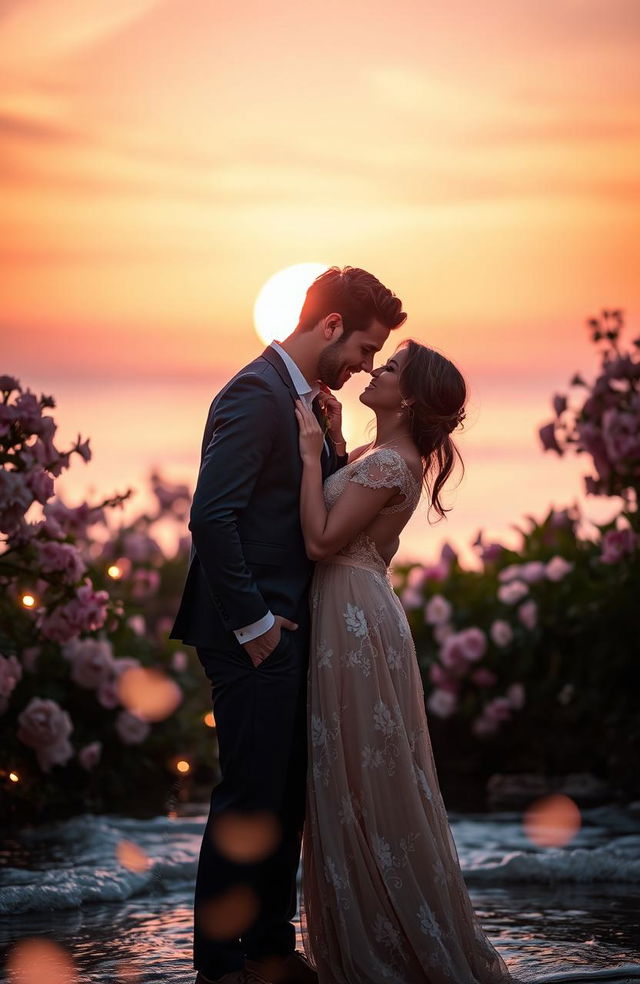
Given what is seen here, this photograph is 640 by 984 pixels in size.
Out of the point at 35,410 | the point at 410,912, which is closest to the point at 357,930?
the point at 410,912

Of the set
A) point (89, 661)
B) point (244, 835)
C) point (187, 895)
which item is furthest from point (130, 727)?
point (244, 835)

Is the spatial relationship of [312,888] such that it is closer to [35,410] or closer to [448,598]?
[35,410]

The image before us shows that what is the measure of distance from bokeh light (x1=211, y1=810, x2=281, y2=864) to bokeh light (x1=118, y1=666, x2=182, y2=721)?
4963 mm

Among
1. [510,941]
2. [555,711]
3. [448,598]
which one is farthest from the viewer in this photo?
[448,598]

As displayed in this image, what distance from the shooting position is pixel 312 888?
4.97 meters

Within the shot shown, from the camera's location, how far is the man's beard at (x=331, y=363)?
508cm

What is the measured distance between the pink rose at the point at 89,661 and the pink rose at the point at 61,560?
2154 millimetres

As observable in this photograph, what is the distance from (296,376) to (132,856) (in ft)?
12.8

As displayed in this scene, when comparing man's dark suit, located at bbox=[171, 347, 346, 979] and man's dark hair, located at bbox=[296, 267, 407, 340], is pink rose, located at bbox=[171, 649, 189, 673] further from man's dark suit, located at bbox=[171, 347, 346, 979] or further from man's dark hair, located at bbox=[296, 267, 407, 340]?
man's dark hair, located at bbox=[296, 267, 407, 340]

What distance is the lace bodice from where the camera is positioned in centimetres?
506

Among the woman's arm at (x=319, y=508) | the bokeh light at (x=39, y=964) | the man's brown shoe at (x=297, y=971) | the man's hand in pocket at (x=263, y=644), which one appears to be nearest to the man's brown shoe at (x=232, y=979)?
the man's brown shoe at (x=297, y=971)

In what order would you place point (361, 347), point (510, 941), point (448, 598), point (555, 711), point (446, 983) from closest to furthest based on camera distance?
point (446, 983)
point (361, 347)
point (510, 941)
point (555, 711)
point (448, 598)

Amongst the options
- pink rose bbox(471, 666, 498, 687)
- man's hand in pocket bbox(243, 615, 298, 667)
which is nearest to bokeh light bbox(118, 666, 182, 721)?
pink rose bbox(471, 666, 498, 687)

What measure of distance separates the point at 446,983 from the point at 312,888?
1.85 feet
